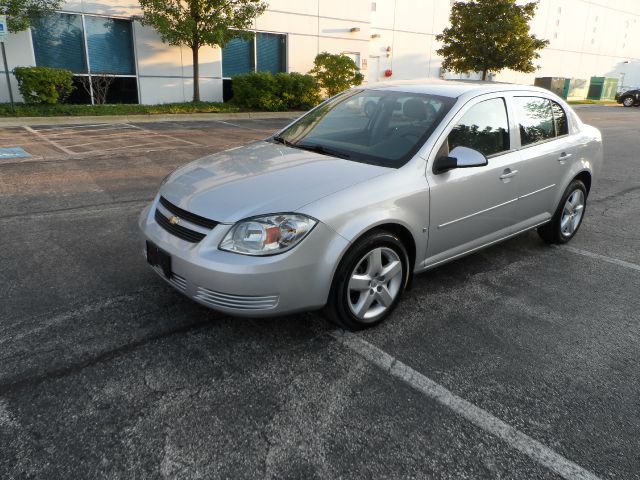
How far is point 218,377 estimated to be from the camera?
2.79 m

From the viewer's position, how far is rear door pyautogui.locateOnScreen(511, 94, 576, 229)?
4.25m

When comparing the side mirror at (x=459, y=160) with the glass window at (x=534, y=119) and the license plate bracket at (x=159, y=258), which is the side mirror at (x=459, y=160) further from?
the license plate bracket at (x=159, y=258)

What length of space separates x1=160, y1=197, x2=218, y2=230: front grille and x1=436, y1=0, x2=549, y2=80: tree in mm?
23634

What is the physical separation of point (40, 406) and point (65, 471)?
51 centimetres

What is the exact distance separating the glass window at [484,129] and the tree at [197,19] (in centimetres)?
1344

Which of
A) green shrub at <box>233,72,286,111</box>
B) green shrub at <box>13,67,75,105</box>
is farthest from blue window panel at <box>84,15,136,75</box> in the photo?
green shrub at <box>233,72,286,111</box>

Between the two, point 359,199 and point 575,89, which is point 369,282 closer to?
point 359,199

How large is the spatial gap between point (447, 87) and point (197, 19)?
13903 millimetres

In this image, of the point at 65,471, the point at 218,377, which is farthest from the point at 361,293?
the point at 65,471

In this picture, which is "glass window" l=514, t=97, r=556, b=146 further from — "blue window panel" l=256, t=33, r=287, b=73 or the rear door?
"blue window panel" l=256, t=33, r=287, b=73

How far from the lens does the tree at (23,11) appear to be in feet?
42.7

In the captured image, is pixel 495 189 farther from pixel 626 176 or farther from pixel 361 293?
pixel 626 176

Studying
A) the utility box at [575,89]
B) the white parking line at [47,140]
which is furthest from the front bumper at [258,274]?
the utility box at [575,89]

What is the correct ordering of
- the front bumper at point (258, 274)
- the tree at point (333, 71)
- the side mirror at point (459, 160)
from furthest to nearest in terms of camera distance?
1. the tree at point (333, 71)
2. the side mirror at point (459, 160)
3. the front bumper at point (258, 274)
